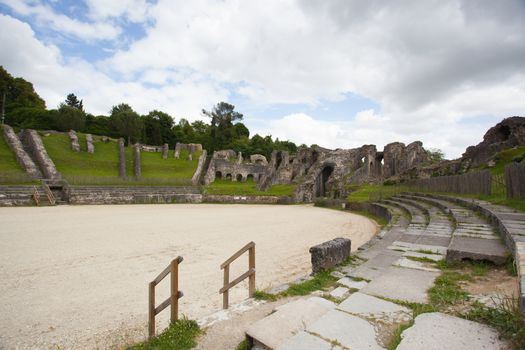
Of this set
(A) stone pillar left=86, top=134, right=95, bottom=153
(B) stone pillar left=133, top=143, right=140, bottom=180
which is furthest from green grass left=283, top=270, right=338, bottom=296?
(A) stone pillar left=86, top=134, right=95, bottom=153

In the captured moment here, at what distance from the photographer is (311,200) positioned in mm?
26328

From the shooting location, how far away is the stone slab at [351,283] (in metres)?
3.88

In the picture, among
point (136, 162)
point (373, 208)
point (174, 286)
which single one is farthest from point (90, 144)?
point (174, 286)

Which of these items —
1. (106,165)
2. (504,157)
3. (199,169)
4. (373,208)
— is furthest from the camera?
(199,169)

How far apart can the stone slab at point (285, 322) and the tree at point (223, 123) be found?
63.2 metres

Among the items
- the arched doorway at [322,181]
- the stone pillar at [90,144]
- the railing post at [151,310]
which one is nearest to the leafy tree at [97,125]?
the stone pillar at [90,144]

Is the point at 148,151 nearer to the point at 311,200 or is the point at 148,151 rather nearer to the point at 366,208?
the point at 311,200

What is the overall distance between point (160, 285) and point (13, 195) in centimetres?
2104

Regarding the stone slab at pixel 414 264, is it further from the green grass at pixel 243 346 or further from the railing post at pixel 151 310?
the railing post at pixel 151 310

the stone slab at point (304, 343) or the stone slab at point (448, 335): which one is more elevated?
the stone slab at point (448, 335)

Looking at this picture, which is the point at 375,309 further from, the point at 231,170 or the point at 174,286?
the point at 231,170

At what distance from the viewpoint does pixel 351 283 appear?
13.2ft

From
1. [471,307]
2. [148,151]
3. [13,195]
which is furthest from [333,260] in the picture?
[148,151]

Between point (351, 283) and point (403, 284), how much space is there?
0.68 meters
